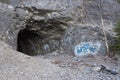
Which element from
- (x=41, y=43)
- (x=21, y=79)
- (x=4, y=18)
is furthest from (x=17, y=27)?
(x=21, y=79)

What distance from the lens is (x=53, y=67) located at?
8.50 metres

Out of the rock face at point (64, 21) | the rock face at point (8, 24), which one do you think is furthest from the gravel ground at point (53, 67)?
the rock face at point (64, 21)

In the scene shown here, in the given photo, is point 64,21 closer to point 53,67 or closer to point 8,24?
point 8,24

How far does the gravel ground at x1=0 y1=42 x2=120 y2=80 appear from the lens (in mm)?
7715

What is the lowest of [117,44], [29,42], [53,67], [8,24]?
[53,67]

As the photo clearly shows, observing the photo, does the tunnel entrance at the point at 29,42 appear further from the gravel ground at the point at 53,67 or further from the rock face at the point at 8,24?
the gravel ground at the point at 53,67

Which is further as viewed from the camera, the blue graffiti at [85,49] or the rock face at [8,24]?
the rock face at [8,24]

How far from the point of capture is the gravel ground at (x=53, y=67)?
7715 millimetres

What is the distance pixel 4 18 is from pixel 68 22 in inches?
101

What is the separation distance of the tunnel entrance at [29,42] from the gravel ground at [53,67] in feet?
9.20

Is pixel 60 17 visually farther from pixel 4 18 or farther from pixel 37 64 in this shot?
pixel 37 64

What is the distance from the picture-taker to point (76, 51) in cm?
1055

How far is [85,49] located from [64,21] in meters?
1.86

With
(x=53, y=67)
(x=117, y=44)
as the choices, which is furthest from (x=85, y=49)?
(x=53, y=67)
